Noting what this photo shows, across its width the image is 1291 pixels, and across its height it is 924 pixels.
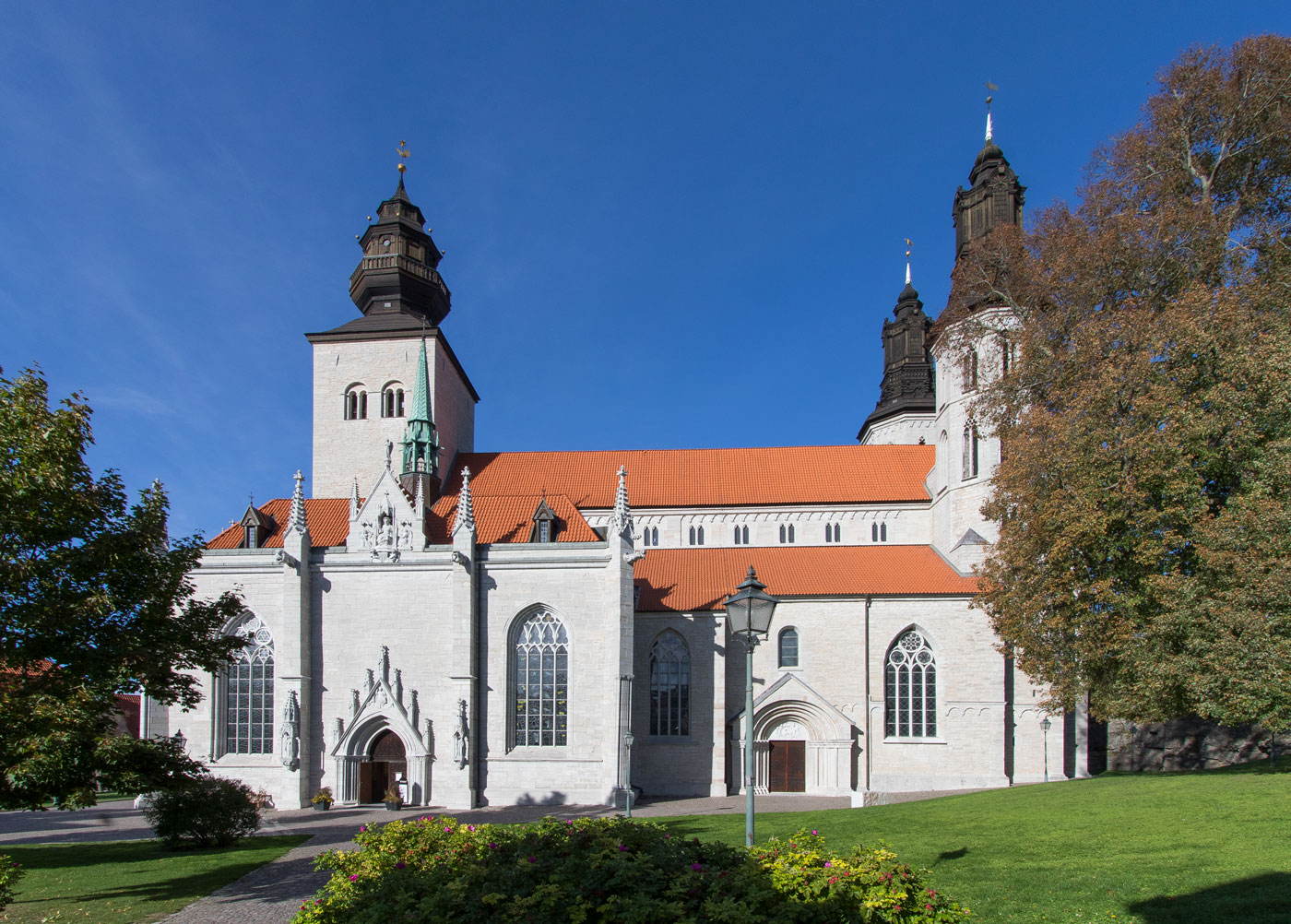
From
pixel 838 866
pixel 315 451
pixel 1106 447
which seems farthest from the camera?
pixel 315 451

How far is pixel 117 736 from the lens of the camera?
13.4m

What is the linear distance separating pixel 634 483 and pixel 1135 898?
27677 millimetres

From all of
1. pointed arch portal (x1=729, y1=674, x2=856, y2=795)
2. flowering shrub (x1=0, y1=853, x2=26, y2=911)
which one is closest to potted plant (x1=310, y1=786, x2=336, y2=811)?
pointed arch portal (x1=729, y1=674, x2=856, y2=795)

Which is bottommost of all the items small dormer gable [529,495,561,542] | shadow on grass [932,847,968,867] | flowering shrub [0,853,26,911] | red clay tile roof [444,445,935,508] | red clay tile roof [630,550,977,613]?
shadow on grass [932,847,968,867]

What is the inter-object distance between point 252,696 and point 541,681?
998 cm

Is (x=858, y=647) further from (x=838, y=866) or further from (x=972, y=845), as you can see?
(x=838, y=866)

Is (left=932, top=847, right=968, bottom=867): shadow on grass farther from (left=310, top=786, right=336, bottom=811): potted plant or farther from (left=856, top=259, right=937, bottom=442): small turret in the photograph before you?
(left=856, top=259, right=937, bottom=442): small turret

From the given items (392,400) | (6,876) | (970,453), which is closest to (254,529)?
(392,400)

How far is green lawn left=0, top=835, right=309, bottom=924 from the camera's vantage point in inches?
516

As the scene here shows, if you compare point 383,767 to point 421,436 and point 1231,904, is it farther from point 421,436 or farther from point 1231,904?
point 1231,904

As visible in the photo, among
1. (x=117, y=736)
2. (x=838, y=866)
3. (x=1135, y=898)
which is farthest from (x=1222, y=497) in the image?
(x=117, y=736)

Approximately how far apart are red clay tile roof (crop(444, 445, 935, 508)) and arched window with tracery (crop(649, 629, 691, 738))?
7.22 meters

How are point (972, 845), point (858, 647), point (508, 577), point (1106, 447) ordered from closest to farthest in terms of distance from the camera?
1. point (972, 845)
2. point (1106, 447)
3. point (508, 577)
4. point (858, 647)

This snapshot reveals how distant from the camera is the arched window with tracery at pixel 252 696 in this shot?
27.1m
